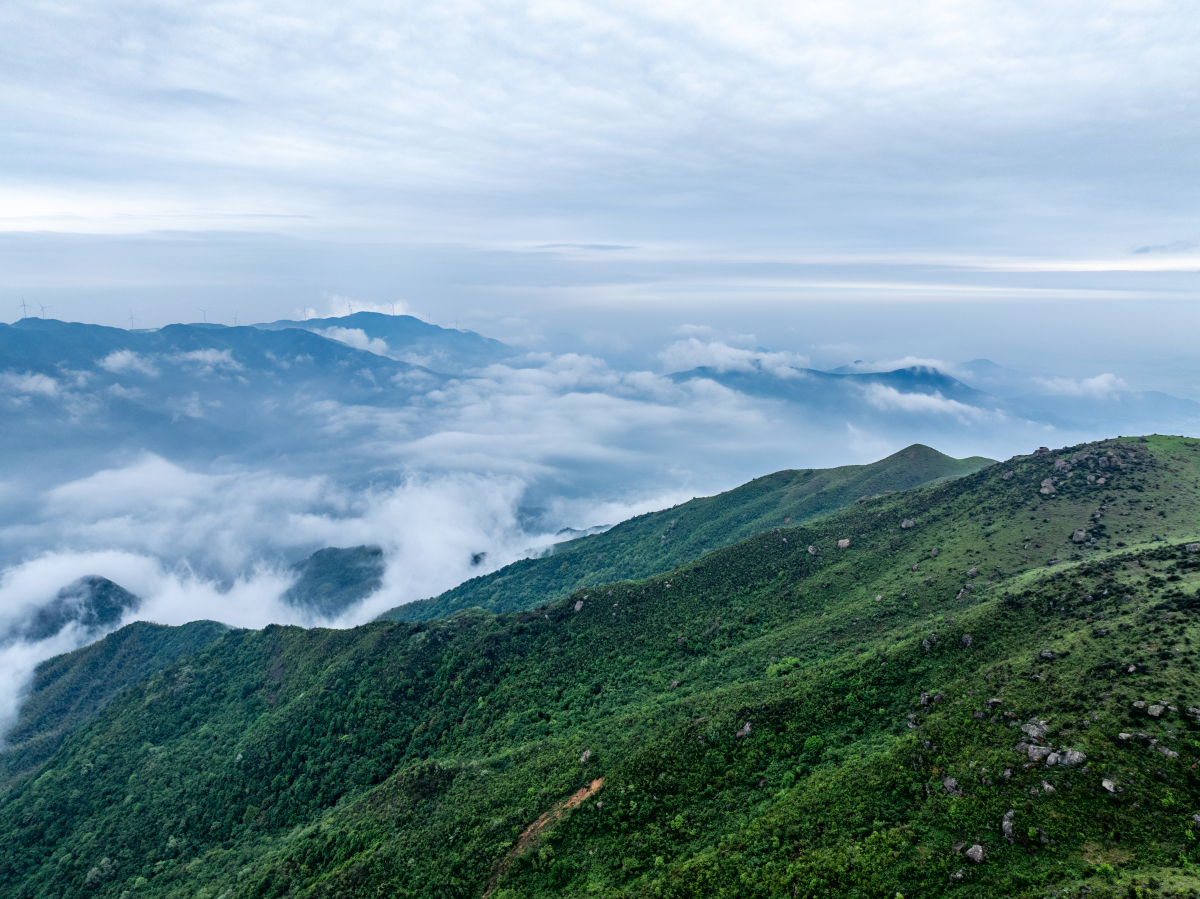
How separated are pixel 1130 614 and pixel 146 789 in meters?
142

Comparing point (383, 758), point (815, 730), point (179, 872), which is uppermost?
point (815, 730)

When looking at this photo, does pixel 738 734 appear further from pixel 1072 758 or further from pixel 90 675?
pixel 90 675

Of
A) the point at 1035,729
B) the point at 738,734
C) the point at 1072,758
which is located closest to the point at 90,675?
the point at 738,734

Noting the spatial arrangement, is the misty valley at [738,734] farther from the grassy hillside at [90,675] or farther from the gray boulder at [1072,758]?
the grassy hillside at [90,675]

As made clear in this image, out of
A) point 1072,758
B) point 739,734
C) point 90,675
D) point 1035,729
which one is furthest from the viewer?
point 90,675

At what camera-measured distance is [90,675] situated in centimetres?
17962

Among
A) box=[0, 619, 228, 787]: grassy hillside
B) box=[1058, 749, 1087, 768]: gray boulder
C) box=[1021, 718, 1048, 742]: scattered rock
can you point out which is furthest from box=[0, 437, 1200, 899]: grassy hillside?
box=[0, 619, 228, 787]: grassy hillside

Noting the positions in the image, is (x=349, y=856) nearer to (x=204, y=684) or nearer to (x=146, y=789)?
(x=146, y=789)

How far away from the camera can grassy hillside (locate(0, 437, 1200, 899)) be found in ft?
122

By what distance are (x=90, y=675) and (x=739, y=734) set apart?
22106cm

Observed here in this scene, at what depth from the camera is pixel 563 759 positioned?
6538 cm

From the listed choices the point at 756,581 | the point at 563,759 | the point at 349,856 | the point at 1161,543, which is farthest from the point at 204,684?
the point at 1161,543

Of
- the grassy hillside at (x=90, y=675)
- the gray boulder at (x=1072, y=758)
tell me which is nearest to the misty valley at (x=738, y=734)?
the gray boulder at (x=1072, y=758)

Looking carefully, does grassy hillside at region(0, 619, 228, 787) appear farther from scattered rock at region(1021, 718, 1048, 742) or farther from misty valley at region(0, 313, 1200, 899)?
scattered rock at region(1021, 718, 1048, 742)
